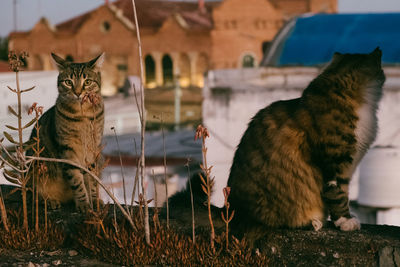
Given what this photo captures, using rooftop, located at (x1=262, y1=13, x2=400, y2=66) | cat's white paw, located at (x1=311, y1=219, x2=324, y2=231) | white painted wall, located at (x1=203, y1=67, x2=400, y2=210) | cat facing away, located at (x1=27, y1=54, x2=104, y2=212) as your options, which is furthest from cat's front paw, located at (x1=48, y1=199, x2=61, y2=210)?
rooftop, located at (x1=262, y1=13, x2=400, y2=66)

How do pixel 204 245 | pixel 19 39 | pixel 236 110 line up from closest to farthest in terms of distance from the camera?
1. pixel 204 245
2. pixel 236 110
3. pixel 19 39

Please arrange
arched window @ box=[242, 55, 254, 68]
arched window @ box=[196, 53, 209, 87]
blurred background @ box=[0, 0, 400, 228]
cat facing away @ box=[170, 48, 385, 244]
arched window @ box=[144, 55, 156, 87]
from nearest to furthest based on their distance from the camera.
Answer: cat facing away @ box=[170, 48, 385, 244], blurred background @ box=[0, 0, 400, 228], arched window @ box=[196, 53, 209, 87], arched window @ box=[242, 55, 254, 68], arched window @ box=[144, 55, 156, 87]

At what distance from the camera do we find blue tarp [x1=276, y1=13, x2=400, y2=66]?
463 inches

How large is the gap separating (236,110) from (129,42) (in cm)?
2774

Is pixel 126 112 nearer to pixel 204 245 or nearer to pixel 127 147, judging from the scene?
pixel 127 147

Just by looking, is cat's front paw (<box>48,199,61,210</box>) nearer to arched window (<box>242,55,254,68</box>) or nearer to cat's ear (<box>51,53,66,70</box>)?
cat's ear (<box>51,53,66,70</box>)

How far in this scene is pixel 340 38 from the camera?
12.4 m

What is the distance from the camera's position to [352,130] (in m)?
3.53

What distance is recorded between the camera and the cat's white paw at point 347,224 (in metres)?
3.63

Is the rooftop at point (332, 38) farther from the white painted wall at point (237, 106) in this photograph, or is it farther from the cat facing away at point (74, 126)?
the cat facing away at point (74, 126)

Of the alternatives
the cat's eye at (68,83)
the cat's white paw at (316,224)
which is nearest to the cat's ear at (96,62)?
the cat's eye at (68,83)

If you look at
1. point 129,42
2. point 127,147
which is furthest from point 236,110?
point 129,42

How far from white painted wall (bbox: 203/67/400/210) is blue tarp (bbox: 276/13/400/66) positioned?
177 cm

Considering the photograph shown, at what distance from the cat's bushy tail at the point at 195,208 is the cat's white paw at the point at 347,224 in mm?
804
